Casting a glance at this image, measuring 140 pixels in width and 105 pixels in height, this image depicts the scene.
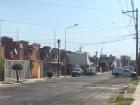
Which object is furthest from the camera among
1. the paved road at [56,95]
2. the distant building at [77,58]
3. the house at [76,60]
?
the distant building at [77,58]

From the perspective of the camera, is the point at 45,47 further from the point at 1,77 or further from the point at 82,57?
the point at 1,77

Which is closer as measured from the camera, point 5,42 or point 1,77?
point 1,77

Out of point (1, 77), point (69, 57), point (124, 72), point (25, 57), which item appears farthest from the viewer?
point (69, 57)

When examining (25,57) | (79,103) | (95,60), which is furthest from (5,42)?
(95,60)

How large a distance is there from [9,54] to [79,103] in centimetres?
5835

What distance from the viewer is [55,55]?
118875 millimetres

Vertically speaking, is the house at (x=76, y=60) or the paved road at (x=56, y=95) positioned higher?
the house at (x=76, y=60)

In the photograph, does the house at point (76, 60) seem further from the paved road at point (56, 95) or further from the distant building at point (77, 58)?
the paved road at point (56, 95)

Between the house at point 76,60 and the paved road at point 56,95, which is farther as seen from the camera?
the house at point 76,60

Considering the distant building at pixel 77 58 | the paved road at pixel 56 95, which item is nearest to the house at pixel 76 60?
the distant building at pixel 77 58

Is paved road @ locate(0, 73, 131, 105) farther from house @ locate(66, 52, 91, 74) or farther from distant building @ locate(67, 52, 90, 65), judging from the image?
distant building @ locate(67, 52, 90, 65)

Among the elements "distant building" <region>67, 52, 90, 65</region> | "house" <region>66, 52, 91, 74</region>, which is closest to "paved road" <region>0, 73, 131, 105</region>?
"house" <region>66, 52, 91, 74</region>

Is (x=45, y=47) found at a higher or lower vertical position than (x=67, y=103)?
higher

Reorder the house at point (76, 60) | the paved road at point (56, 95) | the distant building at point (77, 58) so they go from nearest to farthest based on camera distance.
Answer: the paved road at point (56, 95) → the house at point (76, 60) → the distant building at point (77, 58)
